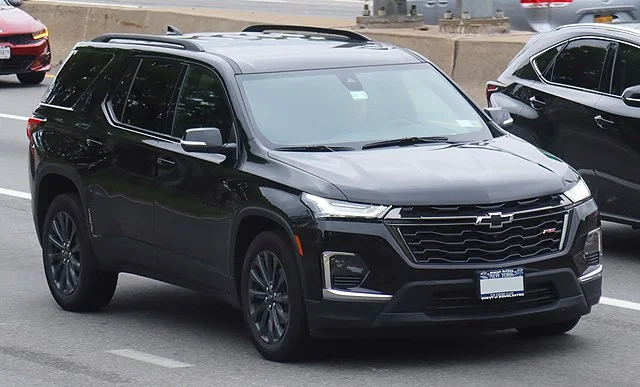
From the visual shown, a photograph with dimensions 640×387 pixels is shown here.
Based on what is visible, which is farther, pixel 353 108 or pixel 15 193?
pixel 15 193

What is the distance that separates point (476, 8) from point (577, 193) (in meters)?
11.4

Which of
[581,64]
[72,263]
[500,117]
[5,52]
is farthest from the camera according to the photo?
[5,52]

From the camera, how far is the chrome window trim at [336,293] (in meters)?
7.95

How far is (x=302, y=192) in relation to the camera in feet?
26.7

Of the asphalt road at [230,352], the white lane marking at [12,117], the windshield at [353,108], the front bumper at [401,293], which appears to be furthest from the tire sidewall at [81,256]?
the white lane marking at [12,117]

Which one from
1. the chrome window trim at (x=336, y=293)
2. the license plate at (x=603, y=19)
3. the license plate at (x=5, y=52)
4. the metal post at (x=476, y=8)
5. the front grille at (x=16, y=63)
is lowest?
the front grille at (x=16, y=63)

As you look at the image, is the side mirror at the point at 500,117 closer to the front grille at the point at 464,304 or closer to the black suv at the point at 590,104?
the front grille at the point at 464,304

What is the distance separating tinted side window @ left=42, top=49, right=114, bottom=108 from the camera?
33.9 feet

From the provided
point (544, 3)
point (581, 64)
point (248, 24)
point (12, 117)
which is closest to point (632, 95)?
point (581, 64)

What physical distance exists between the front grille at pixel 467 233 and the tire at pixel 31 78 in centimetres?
1735

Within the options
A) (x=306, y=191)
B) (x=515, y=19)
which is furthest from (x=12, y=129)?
→ (x=306, y=191)

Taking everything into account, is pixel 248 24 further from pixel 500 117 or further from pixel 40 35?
pixel 500 117

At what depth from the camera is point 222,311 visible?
10023mm

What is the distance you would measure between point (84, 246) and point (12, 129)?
10.5m
